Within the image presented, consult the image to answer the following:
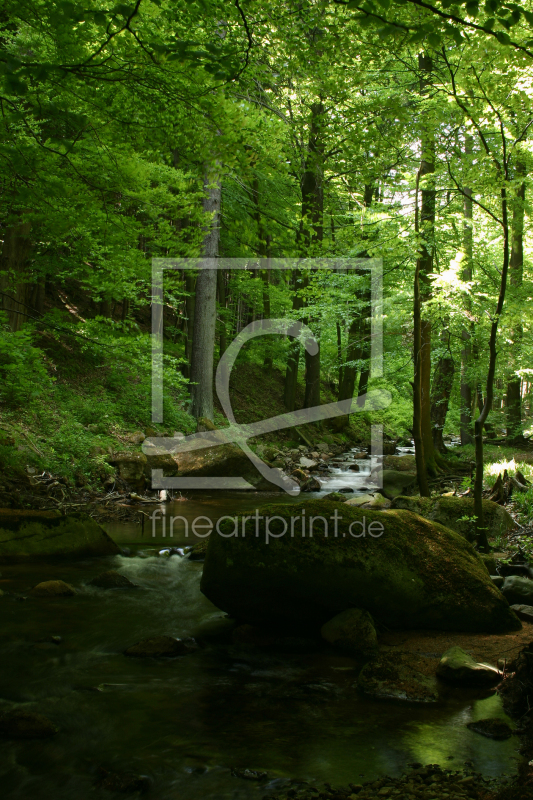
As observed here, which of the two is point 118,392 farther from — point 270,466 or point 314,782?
point 314,782

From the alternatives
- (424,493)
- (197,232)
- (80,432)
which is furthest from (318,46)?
(80,432)

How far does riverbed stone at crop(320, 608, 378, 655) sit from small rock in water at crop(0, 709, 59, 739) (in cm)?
240

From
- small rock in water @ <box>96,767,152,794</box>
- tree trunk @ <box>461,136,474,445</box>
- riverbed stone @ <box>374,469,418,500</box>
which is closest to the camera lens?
small rock in water @ <box>96,767,152,794</box>

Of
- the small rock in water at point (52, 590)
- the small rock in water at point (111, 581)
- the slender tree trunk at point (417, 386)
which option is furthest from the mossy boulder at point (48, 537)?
the slender tree trunk at point (417, 386)

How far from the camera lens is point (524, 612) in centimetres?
521

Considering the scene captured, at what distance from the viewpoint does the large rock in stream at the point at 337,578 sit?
481 centimetres

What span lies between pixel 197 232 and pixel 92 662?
19.5 ft

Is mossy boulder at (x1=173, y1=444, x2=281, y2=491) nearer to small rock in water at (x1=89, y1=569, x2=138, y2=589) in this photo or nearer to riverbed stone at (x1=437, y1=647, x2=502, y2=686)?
small rock in water at (x1=89, y1=569, x2=138, y2=589)

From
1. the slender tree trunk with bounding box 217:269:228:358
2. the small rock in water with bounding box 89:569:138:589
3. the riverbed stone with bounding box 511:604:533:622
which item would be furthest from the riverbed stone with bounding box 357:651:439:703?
the slender tree trunk with bounding box 217:269:228:358

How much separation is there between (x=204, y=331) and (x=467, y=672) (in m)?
11.8

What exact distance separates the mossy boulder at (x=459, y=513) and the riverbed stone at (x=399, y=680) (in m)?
3.58

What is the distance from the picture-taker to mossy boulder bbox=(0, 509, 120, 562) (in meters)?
6.90

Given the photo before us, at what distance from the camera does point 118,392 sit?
14797 mm

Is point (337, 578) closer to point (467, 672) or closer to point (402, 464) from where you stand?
point (467, 672)
